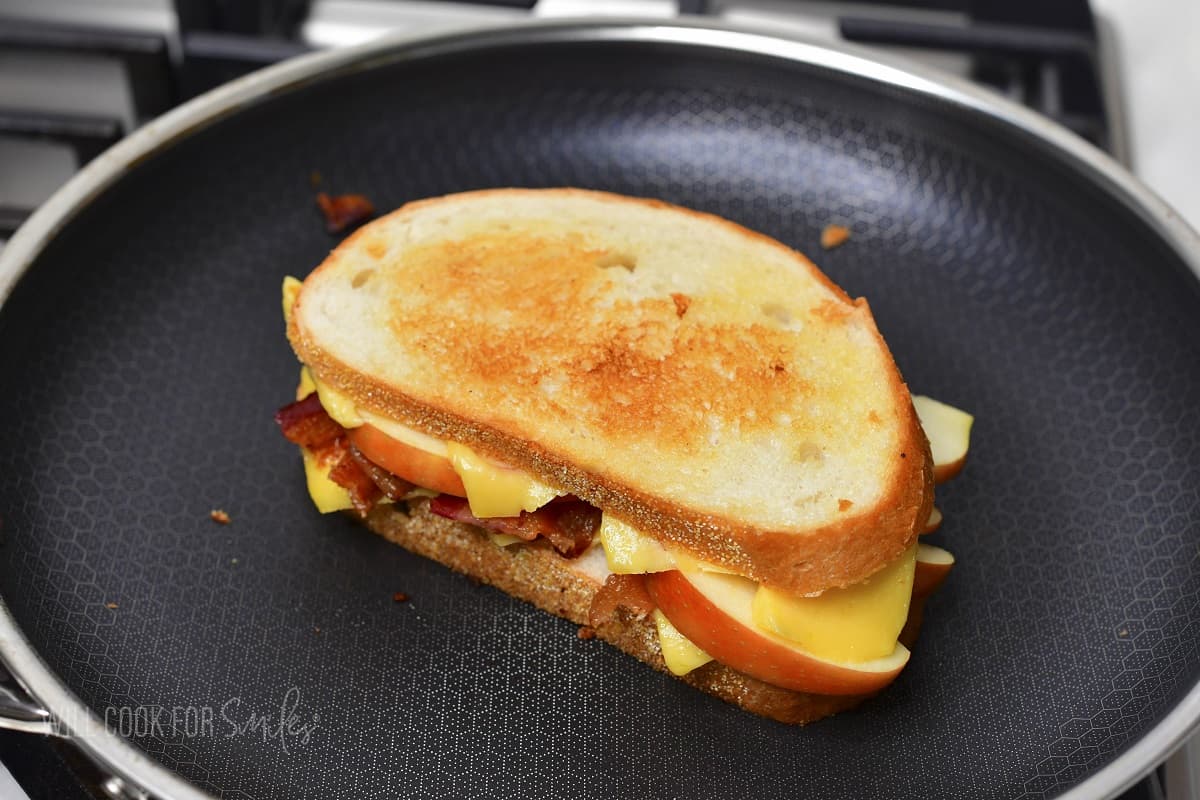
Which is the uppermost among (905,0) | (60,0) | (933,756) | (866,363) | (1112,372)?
(60,0)

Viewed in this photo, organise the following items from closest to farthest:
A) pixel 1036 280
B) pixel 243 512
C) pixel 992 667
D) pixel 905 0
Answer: pixel 992 667
pixel 243 512
pixel 1036 280
pixel 905 0

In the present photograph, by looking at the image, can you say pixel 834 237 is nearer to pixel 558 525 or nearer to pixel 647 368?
pixel 647 368

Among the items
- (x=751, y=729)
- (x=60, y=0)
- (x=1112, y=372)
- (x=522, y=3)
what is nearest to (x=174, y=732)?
(x=751, y=729)

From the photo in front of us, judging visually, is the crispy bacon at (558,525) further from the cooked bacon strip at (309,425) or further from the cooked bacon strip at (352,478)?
the cooked bacon strip at (309,425)

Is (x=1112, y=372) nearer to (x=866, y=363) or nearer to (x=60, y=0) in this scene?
(x=866, y=363)

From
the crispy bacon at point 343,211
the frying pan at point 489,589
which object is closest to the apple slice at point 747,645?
the frying pan at point 489,589

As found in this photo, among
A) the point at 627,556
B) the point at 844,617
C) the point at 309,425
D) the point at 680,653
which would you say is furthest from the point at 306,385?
the point at 844,617
